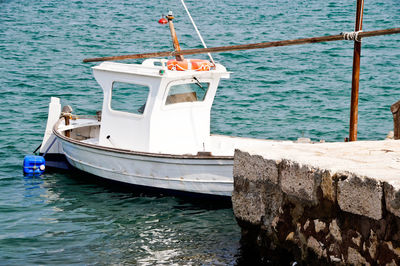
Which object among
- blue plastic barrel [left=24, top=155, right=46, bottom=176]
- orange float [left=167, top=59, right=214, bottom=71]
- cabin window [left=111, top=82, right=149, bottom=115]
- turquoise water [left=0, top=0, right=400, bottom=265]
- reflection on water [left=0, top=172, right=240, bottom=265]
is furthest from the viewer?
blue plastic barrel [left=24, top=155, right=46, bottom=176]

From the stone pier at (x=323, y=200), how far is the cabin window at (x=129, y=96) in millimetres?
4613

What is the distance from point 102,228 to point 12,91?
12916 mm

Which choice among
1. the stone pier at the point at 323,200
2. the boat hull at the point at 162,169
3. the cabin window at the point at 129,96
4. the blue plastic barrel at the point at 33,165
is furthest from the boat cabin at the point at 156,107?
the stone pier at the point at 323,200

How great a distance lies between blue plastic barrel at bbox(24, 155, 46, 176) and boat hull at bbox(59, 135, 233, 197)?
0.82 m

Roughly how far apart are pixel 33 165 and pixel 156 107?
299 centimetres

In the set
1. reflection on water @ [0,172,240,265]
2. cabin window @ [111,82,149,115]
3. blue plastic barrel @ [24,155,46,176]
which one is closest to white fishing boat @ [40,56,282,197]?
cabin window @ [111,82,149,115]

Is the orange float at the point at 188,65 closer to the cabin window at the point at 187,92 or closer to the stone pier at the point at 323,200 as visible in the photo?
the cabin window at the point at 187,92

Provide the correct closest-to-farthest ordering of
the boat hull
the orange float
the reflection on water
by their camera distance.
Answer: the reflection on water → the boat hull → the orange float

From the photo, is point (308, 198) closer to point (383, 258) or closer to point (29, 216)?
point (383, 258)

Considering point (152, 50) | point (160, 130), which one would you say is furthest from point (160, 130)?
point (152, 50)

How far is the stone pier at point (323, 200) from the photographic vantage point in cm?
580

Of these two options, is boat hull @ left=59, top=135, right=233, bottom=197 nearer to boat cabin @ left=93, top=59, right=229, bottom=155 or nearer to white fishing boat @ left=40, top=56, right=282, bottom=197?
white fishing boat @ left=40, top=56, right=282, bottom=197

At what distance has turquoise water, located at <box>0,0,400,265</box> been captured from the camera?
377 inches

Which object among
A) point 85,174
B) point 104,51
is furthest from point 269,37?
point 85,174
